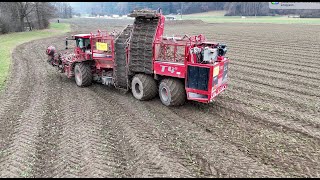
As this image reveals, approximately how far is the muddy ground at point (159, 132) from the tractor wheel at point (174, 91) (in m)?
0.25

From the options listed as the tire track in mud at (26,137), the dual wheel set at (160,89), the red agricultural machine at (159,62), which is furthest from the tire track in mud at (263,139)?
the tire track in mud at (26,137)

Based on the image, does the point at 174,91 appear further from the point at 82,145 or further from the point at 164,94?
the point at 82,145

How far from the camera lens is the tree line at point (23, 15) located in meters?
38.0

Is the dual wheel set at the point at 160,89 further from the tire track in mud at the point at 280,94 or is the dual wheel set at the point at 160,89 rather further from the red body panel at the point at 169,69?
the tire track in mud at the point at 280,94

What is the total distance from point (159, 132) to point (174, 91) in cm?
178

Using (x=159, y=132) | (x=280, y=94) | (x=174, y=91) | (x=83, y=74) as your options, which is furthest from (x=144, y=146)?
(x=280, y=94)

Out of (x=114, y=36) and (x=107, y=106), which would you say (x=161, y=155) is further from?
(x=114, y=36)

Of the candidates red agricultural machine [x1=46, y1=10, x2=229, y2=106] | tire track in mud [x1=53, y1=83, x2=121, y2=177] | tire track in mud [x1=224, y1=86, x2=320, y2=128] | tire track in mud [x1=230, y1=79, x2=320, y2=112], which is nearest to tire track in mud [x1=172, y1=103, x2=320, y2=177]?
red agricultural machine [x1=46, y1=10, x2=229, y2=106]

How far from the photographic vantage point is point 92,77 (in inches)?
479

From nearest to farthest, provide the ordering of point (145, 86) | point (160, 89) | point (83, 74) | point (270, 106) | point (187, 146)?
1. point (187, 146)
2. point (270, 106)
3. point (160, 89)
4. point (145, 86)
5. point (83, 74)

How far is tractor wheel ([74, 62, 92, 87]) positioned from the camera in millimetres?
11758

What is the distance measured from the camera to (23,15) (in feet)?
134

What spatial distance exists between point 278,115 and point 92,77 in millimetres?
6990

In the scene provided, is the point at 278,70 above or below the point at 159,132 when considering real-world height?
above
